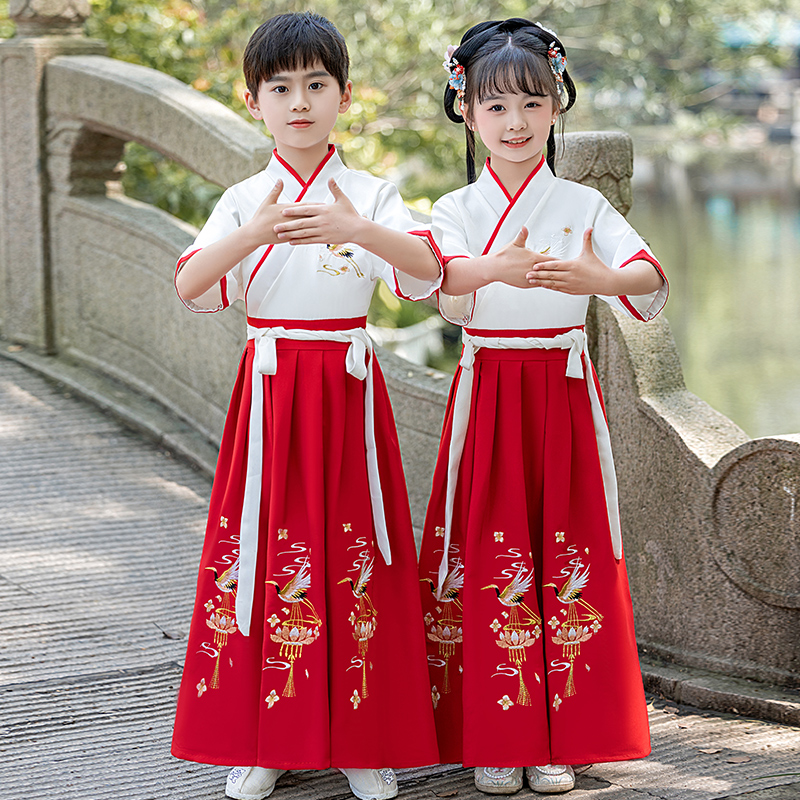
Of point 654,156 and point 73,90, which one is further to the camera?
point 654,156

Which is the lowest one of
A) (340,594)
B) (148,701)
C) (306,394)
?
(148,701)

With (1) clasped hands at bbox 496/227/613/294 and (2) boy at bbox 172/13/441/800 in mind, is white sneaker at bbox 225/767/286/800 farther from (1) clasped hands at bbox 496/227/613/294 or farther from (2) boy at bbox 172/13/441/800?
(1) clasped hands at bbox 496/227/613/294

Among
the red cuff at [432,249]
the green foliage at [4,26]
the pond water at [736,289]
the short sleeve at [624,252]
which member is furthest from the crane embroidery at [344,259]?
the pond water at [736,289]

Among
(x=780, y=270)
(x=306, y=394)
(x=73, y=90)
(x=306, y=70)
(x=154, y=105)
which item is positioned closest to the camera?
(x=306, y=70)

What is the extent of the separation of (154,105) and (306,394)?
2.37 metres

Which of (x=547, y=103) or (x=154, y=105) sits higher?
A: (x=154, y=105)

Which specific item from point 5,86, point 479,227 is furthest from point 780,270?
point 479,227

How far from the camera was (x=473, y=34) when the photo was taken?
256 centimetres

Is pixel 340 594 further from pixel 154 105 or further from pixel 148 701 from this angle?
pixel 154 105

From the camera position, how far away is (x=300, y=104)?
7.93 feet

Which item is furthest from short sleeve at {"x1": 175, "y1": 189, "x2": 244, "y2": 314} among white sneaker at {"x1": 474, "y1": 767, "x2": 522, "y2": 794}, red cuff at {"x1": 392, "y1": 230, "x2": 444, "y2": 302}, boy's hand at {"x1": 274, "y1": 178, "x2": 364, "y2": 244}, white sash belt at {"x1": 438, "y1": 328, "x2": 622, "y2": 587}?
white sneaker at {"x1": 474, "y1": 767, "x2": 522, "y2": 794}

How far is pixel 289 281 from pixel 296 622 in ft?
2.58

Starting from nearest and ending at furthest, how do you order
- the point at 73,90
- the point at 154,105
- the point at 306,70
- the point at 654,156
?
1. the point at 306,70
2. the point at 154,105
3. the point at 73,90
4. the point at 654,156

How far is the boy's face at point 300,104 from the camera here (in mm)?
2422
